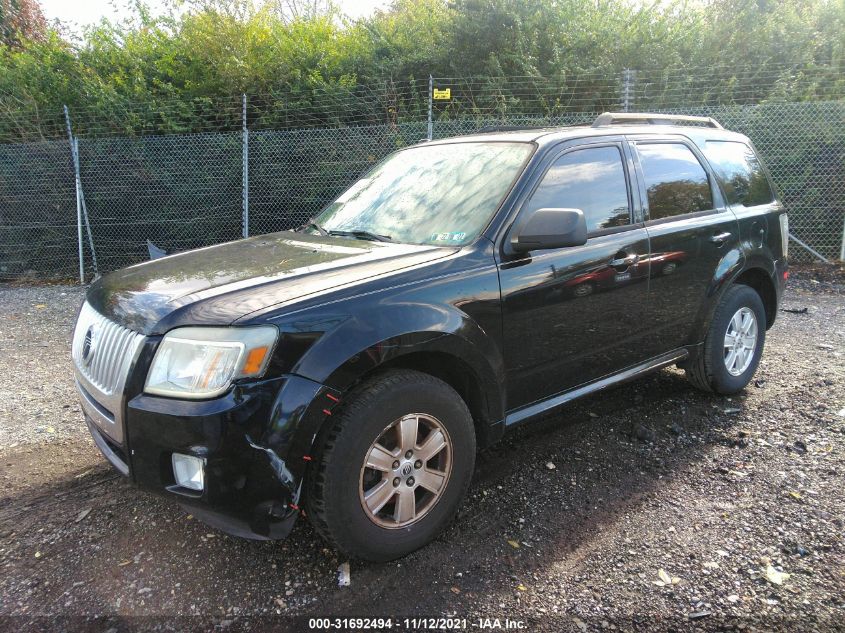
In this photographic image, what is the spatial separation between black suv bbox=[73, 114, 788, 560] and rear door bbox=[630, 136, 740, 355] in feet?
0.05

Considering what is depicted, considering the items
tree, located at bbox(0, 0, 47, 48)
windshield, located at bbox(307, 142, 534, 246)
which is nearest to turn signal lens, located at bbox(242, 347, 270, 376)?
windshield, located at bbox(307, 142, 534, 246)

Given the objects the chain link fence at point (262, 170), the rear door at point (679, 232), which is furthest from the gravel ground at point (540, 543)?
the chain link fence at point (262, 170)

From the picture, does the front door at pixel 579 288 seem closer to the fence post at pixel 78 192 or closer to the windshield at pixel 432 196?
the windshield at pixel 432 196

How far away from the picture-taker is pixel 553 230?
2.82 metres

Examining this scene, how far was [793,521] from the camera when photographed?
114 inches

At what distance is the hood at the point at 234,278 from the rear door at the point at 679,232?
1.55 meters

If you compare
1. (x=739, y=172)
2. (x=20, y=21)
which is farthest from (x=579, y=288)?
(x=20, y=21)

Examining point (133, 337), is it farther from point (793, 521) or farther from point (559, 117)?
point (559, 117)

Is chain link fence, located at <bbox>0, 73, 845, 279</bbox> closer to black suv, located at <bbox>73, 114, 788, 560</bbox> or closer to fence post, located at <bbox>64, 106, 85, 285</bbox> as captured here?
fence post, located at <bbox>64, 106, 85, 285</bbox>

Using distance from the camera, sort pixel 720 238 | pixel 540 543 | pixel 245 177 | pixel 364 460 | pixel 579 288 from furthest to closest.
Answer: pixel 245 177
pixel 720 238
pixel 579 288
pixel 540 543
pixel 364 460

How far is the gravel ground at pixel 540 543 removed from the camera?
2.35 m

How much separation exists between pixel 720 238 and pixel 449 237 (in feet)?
6.92

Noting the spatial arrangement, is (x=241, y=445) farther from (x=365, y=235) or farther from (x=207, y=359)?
(x=365, y=235)

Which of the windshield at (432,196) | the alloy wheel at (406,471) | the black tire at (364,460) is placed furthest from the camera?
the windshield at (432,196)
